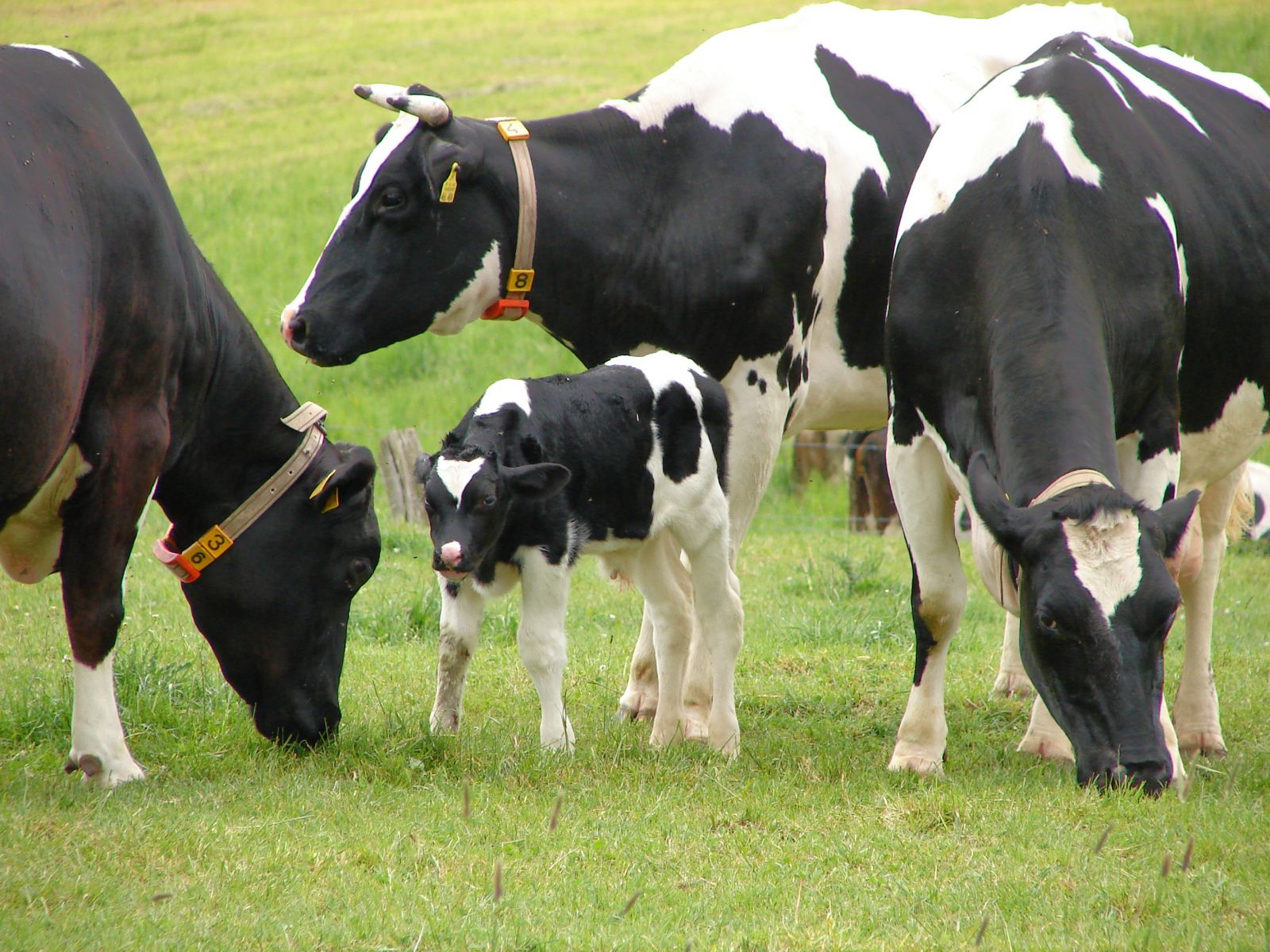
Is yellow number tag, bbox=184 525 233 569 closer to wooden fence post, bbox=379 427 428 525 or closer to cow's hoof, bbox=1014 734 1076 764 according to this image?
cow's hoof, bbox=1014 734 1076 764

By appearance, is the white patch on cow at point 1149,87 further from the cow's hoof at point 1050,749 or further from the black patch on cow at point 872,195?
the cow's hoof at point 1050,749

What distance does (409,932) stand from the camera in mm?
3789

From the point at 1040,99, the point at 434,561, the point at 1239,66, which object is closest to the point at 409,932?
the point at 434,561

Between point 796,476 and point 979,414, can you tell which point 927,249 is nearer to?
point 979,414

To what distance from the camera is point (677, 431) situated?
19.6 feet

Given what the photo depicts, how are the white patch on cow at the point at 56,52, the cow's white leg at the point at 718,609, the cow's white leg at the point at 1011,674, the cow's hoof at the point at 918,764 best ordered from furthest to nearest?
the cow's white leg at the point at 1011,674 → the cow's white leg at the point at 718,609 → the cow's hoof at the point at 918,764 → the white patch on cow at the point at 56,52

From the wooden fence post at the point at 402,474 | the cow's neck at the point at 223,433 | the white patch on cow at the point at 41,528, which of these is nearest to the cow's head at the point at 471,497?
the cow's neck at the point at 223,433

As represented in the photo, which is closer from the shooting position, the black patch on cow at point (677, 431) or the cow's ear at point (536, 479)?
the cow's ear at point (536, 479)

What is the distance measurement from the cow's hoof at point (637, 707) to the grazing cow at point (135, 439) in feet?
4.87

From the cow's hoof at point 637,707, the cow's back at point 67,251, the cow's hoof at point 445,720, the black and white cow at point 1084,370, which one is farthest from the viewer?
the cow's hoof at point 637,707

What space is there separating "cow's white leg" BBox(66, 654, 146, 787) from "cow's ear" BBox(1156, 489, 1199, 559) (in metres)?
3.54

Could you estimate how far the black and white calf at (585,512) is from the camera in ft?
17.4

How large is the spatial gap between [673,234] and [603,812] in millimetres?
2851

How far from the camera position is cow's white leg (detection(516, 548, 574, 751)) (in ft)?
18.2
